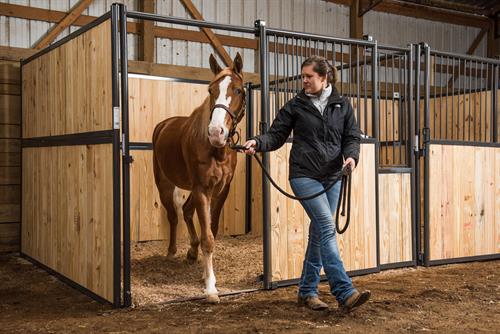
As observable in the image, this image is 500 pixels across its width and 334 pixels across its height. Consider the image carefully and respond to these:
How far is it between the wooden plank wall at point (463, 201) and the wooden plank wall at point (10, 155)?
3.74 meters

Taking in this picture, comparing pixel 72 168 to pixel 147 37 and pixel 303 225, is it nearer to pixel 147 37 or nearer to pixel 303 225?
pixel 303 225

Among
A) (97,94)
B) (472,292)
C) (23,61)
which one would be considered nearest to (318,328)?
(472,292)

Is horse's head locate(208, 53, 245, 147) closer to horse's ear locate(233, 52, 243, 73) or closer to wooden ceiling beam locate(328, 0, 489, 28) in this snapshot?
horse's ear locate(233, 52, 243, 73)

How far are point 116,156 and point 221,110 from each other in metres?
0.68

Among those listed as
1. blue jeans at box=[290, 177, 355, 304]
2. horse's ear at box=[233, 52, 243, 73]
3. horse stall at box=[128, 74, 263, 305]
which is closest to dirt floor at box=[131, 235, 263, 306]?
horse stall at box=[128, 74, 263, 305]

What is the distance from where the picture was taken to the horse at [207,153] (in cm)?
354

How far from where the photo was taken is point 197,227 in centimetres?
591

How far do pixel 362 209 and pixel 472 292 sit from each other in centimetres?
98

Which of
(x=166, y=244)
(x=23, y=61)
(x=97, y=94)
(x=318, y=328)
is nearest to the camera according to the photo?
(x=318, y=328)

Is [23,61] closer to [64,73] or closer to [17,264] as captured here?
[64,73]

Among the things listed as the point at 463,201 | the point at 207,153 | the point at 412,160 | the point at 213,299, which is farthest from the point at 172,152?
the point at 463,201

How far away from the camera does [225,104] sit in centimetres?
351

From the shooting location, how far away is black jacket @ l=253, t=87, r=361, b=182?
3.18m

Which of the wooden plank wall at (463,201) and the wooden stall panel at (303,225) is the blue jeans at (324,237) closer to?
the wooden stall panel at (303,225)
